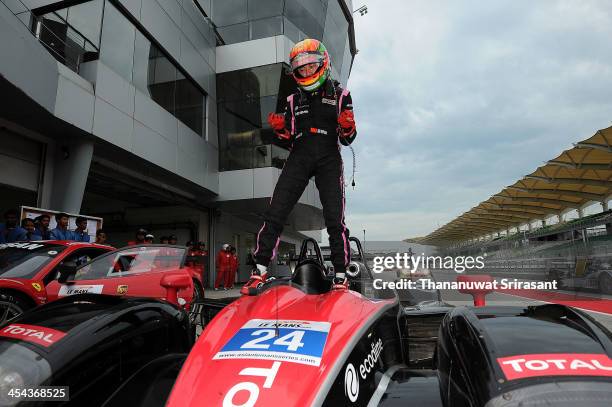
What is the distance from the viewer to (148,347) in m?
1.89

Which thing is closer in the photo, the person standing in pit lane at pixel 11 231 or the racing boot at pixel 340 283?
the racing boot at pixel 340 283

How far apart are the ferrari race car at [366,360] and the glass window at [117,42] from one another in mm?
9941

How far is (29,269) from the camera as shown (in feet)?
16.2

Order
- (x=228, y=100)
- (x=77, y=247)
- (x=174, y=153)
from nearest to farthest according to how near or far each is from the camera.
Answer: (x=77, y=247)
(x=174, y=153)
(x=228, y=100)

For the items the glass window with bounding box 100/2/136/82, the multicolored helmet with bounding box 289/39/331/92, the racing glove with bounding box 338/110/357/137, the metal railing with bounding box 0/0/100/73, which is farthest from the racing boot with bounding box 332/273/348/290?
the glass window with bounding box 100/2/136/82

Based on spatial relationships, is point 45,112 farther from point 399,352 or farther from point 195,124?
point 399,352

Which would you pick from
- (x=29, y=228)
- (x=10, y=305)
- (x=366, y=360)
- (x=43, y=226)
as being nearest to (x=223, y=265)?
(x=43, y=226)

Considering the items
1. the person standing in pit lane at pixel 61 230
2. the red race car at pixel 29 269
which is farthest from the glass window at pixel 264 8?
the red race car at pixel 29 269

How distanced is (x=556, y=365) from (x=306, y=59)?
2.28m

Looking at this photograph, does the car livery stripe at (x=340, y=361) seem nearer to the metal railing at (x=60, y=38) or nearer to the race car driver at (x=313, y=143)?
the race car driver at (x=313, y=143)

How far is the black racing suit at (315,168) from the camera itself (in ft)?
8.32

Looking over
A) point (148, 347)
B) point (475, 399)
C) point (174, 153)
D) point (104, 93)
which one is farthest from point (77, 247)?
point (174, 153)

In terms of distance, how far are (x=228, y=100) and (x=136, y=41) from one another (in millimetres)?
5041

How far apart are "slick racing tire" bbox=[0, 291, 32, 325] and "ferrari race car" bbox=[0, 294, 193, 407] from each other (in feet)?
10.6
